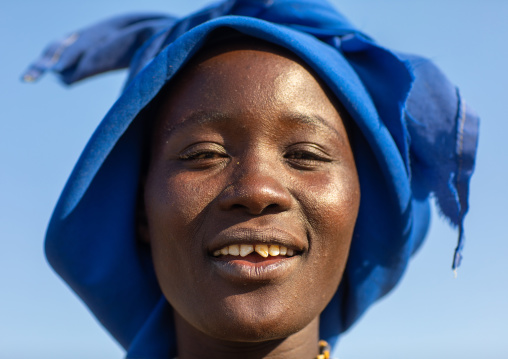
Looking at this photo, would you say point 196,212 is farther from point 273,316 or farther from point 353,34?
point 353,34

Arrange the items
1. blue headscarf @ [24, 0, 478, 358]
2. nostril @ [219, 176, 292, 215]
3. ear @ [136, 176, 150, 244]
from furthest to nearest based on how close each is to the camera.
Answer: ear @ [136, 176, 150, 244] < blue headscarf @ [24, 0, 478, 358] < nostril @ [219, 176, 292, 215]

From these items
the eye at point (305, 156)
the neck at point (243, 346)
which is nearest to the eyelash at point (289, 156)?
the eye at point (305, 156)

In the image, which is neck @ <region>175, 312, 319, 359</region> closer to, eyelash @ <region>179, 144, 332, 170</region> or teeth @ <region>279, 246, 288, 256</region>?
teeth @ <region>279, 246, 288, 256</region>

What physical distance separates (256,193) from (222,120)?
330 millimetres

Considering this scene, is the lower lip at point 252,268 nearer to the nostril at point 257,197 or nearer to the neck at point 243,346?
the nostril at point 257,197

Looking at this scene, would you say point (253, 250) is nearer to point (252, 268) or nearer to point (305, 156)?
point (252, 268)

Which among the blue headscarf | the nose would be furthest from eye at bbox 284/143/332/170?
the blue headscarf

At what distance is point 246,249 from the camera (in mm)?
2363

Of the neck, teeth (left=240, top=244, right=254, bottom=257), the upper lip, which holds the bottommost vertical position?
the neck

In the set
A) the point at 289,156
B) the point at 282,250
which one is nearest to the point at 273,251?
the point at 282,250

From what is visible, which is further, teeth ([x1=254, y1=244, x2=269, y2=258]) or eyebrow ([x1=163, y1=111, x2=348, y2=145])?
eyebrow ([x1=163, y1=111, x2=348, y2=145])

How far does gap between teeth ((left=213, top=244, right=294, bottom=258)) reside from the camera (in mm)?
2361

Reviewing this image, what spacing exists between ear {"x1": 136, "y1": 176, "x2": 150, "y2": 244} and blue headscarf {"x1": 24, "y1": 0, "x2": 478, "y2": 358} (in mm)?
34

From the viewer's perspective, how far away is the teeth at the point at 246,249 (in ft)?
7.75
